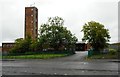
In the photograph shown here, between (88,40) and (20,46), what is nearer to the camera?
(88,40)

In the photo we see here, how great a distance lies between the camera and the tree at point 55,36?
6388 cm

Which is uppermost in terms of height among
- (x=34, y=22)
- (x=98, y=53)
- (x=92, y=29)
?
(x=34, y=22)

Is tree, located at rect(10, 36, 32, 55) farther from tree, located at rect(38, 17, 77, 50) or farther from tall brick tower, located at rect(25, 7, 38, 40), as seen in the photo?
tall brick tower, located at rect(25, 7, 38, 40)

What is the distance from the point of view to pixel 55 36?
209ft

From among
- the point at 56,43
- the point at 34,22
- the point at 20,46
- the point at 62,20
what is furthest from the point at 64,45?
the point at 34,22

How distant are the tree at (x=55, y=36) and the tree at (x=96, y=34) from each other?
12.2 m

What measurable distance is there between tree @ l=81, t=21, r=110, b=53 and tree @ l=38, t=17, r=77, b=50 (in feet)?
40.2

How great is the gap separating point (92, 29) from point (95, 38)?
184 cm

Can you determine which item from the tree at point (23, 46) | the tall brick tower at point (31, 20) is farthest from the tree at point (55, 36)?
the tall brick tower at point (31, 20)

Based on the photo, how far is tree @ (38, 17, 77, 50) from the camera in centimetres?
6388

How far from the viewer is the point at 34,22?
3976 inches

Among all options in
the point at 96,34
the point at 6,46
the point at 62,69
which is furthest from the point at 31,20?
the point at 62,69

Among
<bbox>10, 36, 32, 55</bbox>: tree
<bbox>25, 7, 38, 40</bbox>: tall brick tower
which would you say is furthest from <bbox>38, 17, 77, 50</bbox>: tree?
<bbox>25, 7, 38, 40</bbox>: tall brick tower

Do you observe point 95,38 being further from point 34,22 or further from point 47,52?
point 34,22
